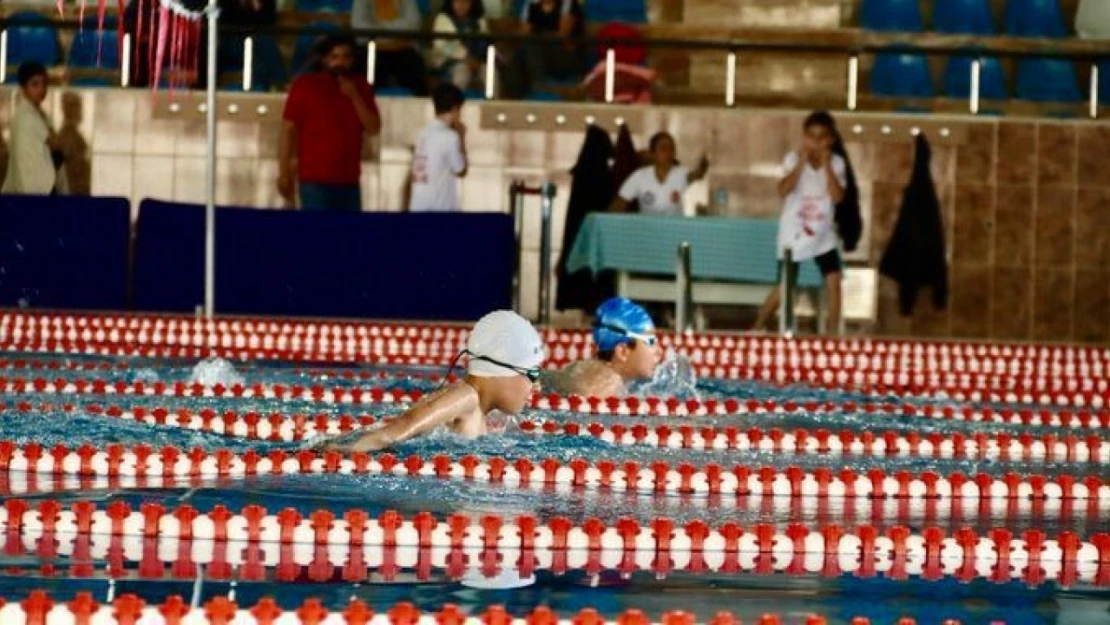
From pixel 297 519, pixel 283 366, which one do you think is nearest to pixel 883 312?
pixel 283 366

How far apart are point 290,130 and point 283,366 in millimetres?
3748

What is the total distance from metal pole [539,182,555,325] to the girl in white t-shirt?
1.48m

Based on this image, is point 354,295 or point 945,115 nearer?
point 354,295

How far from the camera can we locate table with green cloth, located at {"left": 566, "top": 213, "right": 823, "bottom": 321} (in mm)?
15297

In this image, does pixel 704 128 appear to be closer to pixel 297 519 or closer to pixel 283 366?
pixel 283 366

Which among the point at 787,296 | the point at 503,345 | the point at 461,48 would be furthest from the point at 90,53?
the point at 503,345

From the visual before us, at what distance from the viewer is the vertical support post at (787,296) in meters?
14.7

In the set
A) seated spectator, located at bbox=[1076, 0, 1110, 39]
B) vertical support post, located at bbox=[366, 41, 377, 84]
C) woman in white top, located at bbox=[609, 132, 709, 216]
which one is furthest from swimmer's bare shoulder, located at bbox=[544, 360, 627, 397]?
seated spectator, located at bbox=[1076, 0, 1110, 39]

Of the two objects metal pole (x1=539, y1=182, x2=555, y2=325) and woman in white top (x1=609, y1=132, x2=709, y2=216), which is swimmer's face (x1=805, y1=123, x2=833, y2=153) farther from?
metal pole (x1=539, y1=182, x2=555, y2=325)

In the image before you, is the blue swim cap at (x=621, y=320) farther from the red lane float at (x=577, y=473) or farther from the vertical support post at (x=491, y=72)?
the vertical support post at (x=491, y=72)

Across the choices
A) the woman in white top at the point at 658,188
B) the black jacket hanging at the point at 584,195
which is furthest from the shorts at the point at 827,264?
the black jacket hanging at the point at 584,195

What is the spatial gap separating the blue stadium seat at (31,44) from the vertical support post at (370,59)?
2416 mm

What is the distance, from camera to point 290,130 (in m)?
15.2

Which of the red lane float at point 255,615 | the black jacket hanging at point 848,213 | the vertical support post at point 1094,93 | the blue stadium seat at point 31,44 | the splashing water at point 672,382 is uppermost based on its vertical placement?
the blue stadium seat at point 31,44
